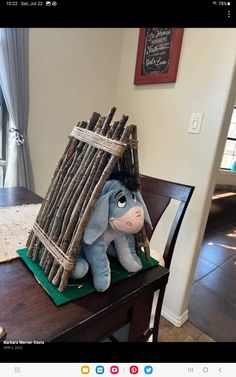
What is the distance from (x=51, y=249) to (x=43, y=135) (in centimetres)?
119

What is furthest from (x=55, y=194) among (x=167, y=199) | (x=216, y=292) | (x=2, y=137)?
(x=216, y=292)

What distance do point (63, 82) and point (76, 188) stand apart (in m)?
1.28

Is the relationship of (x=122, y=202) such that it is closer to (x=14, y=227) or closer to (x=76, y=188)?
(x=76, y=188)

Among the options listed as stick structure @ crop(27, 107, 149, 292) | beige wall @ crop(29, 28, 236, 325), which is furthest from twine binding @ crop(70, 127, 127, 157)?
beige wall @ crop(29, 28, 236, 325)

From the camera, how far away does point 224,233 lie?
2.79 m

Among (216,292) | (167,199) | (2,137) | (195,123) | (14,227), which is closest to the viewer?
(14,227)

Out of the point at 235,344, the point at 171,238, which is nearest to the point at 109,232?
the point at 235,344

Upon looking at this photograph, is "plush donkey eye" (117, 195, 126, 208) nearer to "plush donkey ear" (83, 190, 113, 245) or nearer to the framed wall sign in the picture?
"plush donkey ear" (83, 190, 113, 245)

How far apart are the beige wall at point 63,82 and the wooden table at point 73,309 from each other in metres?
1.14

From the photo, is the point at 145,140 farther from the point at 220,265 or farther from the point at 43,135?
the point at 220,265

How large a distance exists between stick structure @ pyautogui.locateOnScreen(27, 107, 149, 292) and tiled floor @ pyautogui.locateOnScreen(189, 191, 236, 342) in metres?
1.00

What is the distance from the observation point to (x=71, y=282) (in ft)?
1.56

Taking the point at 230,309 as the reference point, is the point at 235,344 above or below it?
above
